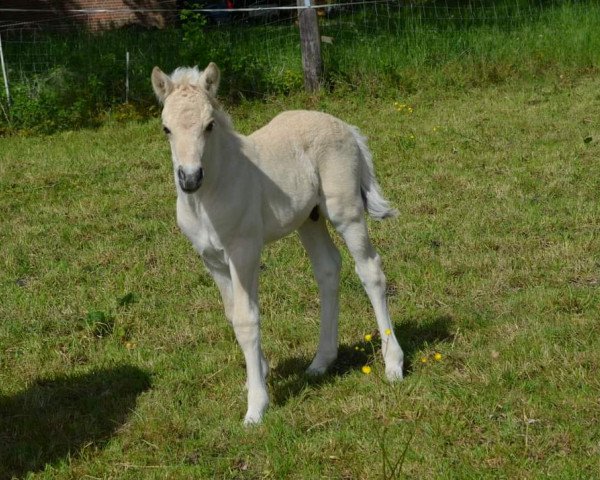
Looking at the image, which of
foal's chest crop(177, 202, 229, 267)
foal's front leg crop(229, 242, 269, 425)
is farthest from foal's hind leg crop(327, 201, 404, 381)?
foal's chest crop(177, 202, 229, 267)

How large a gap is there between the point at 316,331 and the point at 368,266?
2.87 feet

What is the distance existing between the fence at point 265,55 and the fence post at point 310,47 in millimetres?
186

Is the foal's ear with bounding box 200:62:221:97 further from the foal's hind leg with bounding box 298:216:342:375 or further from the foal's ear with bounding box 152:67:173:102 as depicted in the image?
the foal's hind leg with bounding box 298:216:342:375

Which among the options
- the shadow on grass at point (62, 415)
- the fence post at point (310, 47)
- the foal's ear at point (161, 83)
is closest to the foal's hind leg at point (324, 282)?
the shadow on grass at point (62, 415)

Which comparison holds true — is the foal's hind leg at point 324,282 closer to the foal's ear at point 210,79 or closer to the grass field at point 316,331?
the grass field at point 316,331

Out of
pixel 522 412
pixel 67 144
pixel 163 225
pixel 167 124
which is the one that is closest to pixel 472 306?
pixel 522 412

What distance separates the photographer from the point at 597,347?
16.1ft

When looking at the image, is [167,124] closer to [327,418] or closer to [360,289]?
[327,418]

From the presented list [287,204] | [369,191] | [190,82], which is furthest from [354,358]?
[190,82]

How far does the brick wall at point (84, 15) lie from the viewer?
2396 centimetres

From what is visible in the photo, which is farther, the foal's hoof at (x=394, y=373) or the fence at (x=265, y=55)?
the fence at (x=265, y=55)

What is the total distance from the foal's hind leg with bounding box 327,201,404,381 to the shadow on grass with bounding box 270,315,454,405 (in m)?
0.13

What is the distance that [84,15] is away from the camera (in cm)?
2458

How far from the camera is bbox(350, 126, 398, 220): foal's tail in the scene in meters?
5.22
